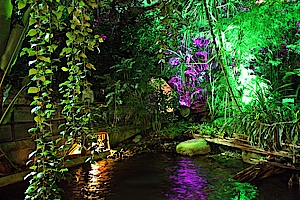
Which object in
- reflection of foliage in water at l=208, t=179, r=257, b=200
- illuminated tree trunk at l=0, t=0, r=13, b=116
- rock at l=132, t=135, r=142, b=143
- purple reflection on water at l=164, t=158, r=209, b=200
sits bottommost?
reflection of foliage in water at l=208, t=179, r=257, b=200

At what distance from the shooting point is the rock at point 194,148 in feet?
21.2

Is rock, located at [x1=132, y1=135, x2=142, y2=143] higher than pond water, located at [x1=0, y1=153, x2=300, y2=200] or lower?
higher

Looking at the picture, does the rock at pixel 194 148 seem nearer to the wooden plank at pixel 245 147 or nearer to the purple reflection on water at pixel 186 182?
the wooden plank at pixel 245 147

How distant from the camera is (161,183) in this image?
446cm

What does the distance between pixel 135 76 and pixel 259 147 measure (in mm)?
3353

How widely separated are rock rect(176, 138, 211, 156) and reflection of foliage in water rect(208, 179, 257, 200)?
1.94 m

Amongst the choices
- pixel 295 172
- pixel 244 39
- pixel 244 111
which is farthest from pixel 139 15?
pixel 295 172

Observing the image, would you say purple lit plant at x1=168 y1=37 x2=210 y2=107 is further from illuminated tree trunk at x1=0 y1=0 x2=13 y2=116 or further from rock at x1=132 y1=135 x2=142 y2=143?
illuminated tree trunk at x1=0 y1=0 x2=13 y2=116

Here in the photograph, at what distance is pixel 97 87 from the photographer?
7402 mm

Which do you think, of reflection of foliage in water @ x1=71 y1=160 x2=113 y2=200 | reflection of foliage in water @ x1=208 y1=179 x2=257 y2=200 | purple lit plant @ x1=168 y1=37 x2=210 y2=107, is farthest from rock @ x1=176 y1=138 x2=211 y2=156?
reflection of foliage in water @ x1=208 y1=179 x2=257 y2=200

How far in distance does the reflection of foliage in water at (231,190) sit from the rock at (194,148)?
194 cm

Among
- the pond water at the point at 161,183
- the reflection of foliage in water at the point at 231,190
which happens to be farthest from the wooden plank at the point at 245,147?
the reflection of foliage in water at the point at 231,190

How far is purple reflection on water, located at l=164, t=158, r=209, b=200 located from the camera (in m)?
3.86

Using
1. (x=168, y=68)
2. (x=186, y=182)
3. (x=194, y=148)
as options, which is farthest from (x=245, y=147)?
(x=168, y=68)
